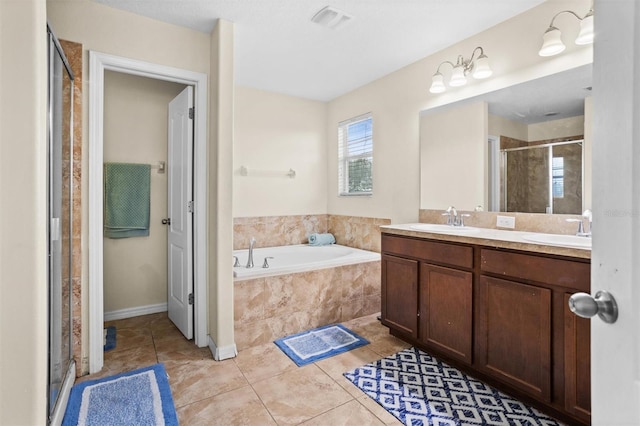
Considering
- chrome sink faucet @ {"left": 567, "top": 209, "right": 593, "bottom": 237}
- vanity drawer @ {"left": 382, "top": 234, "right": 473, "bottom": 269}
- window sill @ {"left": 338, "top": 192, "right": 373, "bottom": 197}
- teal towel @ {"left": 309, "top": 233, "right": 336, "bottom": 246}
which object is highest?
window sill @ {"left": 338, "top": 192, "right": 373, "bottom": 197}

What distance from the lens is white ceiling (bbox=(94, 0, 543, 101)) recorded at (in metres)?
2.17

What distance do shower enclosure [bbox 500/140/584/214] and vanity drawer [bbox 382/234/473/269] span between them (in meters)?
0.62

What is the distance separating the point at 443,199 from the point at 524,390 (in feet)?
4.92

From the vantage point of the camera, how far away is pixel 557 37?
1.97 m

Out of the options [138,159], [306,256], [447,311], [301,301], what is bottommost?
[301,301]

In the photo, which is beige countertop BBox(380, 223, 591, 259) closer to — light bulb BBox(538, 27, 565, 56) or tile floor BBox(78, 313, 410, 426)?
tile floor BBox(78, 313, 410, 426)

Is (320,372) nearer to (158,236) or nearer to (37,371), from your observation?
(37,371)

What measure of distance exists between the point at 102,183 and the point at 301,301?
168 cm

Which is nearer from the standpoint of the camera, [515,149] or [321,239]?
[515,149]

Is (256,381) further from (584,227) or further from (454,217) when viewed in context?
(584,227)

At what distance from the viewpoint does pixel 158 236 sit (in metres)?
3.33

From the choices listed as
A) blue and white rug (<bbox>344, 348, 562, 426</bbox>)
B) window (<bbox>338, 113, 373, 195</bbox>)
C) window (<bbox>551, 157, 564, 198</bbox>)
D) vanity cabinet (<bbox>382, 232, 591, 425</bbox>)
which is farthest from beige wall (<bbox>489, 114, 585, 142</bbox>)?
blue and white rug (<bbox>344, 348, 562, 426</bbox>)

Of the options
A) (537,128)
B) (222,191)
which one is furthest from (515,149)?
(222,191)

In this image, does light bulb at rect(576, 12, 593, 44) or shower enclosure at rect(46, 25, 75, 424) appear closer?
shower enclosure at rect(46, 25, 75, 424)
